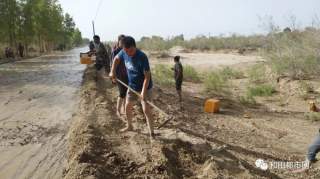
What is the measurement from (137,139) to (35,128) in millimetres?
2512

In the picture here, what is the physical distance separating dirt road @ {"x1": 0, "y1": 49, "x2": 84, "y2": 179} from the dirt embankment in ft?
0.91

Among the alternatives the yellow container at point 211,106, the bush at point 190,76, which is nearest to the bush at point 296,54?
the bush at point 190,76

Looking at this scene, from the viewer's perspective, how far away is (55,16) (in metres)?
62.9

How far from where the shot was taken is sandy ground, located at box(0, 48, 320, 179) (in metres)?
6.48

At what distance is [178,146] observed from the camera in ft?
24.3

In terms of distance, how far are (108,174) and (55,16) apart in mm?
59324

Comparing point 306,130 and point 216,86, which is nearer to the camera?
point 306,130

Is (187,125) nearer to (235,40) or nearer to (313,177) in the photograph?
(313,177)

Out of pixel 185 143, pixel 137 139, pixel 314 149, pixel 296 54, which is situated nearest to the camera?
pixel 314 149

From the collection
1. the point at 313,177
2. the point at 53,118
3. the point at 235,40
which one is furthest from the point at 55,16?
the point at 313,177

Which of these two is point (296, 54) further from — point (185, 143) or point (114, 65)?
point (185, 143)

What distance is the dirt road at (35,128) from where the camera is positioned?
681 cm

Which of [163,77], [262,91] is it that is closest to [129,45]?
[262,91]

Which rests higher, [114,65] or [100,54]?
[114,65]
